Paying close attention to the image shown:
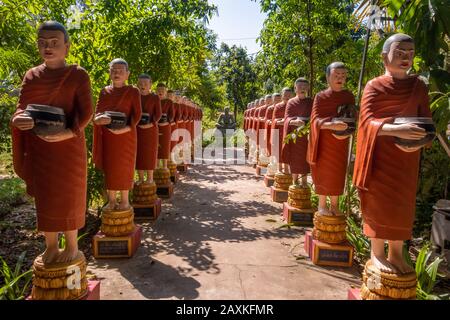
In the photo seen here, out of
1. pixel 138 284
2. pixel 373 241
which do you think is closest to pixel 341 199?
pixel 373 241

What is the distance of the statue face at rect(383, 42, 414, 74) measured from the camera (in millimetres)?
2248

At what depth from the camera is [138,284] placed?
123 inches

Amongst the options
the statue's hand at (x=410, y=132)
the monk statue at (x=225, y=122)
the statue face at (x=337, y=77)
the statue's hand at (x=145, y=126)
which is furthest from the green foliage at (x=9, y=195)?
the monk statue at (x=225, y=122)

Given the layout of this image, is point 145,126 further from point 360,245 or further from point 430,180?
point 430,180

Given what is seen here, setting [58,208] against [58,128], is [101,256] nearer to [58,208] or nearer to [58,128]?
[58,208]

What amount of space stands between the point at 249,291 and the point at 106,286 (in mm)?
1305

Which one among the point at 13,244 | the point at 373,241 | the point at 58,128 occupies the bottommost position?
the point at 13,244

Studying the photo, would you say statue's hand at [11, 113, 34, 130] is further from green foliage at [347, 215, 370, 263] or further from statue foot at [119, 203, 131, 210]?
green foliage at [347, 215, 370, 263]

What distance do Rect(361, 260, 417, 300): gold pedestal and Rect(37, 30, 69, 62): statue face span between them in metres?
2.73

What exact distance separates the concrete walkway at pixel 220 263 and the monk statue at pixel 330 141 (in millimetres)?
923

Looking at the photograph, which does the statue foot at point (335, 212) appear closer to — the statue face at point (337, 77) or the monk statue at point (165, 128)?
the statue face at point (337, 77)

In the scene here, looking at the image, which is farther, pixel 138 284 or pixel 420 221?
pixel 420 221

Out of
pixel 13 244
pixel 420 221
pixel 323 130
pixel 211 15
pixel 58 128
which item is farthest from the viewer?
pixel 211 15

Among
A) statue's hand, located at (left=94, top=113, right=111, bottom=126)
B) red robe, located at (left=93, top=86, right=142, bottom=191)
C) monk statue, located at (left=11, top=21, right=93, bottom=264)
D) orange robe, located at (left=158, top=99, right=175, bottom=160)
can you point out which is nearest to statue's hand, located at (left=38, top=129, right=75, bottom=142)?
monk statue, located at (left=11, top=21, right=93, bottom=264)
